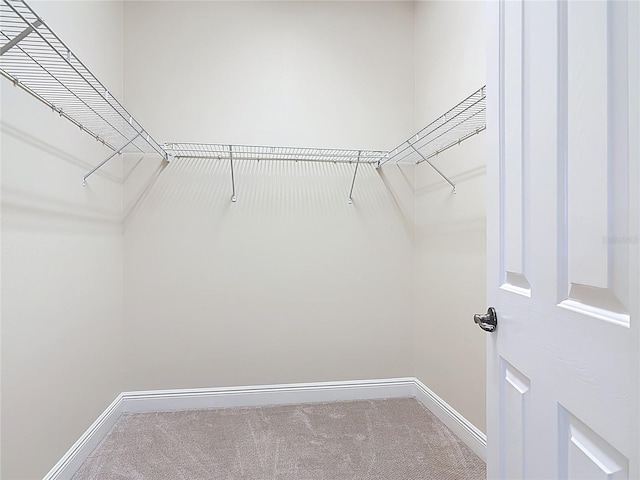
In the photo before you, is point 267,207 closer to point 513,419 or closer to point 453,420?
point 453,420

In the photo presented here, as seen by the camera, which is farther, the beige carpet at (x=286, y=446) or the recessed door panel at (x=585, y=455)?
the beige carpet at (x=286, y=446)

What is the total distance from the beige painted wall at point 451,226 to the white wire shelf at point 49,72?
161 cm

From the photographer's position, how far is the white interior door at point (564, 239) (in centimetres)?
62

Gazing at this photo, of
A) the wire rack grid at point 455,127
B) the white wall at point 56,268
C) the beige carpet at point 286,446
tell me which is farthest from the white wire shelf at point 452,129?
the white wall at point 56,268

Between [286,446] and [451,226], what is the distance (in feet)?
4.69

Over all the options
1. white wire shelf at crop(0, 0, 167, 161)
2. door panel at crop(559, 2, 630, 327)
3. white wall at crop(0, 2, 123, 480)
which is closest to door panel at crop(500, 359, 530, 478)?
door panel at crop(559, 2, 630, 327)

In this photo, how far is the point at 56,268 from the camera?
1.60 metres

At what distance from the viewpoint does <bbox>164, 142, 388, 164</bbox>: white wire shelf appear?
2.34 m

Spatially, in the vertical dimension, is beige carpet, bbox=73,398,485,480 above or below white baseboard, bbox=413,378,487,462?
below

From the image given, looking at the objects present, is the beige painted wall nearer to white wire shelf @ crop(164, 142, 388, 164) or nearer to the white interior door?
white wire shelf @ crop(164, 142, 388, 164)

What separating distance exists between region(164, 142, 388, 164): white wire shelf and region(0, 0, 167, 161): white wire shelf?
0.33 metres

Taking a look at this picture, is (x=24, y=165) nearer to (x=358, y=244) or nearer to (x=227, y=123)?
(x=227, y=123)

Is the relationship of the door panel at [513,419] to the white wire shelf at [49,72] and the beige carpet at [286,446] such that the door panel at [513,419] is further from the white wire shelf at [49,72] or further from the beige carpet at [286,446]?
the white wire shelf at [49,72]

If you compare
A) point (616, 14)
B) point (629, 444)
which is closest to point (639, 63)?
point (616, 14)
